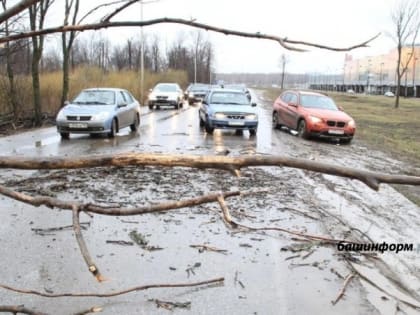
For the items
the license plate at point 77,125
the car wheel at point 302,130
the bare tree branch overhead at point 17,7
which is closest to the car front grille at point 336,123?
the car wheel at point 302,130

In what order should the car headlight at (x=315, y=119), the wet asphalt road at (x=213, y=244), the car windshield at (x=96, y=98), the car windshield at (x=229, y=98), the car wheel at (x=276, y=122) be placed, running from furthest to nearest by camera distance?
the car wheel at (x=276, y=122)
the car windshield at (x=229, y=98)
the car headlight at (x=315, y=119)
the car windshield at (x=96, y=98)
the wet asphalt road at (x=213, y=244)

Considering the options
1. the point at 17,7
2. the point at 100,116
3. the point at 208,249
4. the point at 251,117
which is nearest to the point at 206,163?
the point at 17,7

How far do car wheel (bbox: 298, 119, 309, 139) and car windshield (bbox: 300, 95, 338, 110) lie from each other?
956 mm

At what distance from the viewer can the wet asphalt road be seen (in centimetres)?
389

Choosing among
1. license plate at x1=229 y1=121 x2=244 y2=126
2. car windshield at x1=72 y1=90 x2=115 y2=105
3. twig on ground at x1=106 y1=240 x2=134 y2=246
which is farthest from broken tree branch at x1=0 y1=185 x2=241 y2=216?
license plate at x1=229 y1=121 x2=244 y2=126

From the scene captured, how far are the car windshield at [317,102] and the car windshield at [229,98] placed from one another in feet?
7.53

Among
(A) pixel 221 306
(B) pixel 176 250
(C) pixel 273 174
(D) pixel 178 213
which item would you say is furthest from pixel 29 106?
(A) pixel 221 306

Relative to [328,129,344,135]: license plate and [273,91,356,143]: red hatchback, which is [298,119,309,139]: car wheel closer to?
[273,91,356,143]: red hatchback

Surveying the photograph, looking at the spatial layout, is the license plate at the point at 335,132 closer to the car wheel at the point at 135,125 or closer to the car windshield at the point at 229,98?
the car windshield at the point at 229,98

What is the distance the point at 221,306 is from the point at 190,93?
42.9 m

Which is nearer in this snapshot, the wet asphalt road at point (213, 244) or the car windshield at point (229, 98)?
the wet asphalt road at point (213, 244)

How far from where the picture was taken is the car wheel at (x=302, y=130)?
1681 cm

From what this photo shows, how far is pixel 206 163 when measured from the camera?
1.67m

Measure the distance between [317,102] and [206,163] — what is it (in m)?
17.3
